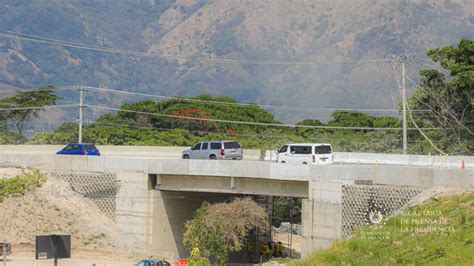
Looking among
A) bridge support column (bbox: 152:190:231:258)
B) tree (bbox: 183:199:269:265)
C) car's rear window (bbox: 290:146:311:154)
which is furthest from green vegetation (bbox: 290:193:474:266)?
bridge support column (bbox: 152:190:231:258)

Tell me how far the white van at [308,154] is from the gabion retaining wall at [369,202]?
37.7ft

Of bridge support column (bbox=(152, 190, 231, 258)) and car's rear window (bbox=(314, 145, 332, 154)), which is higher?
car's rear window (bbox=(314, 145, 332, 154))

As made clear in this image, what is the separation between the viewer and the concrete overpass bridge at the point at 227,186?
46.2 meters

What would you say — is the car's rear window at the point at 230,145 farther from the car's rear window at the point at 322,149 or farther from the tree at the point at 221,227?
the tree at the point at 221,227

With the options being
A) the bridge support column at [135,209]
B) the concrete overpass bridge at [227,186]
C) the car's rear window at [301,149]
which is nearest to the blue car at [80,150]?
the concrete overpass bridge at [227,186]

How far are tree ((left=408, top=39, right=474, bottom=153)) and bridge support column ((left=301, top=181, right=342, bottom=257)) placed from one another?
124 ft

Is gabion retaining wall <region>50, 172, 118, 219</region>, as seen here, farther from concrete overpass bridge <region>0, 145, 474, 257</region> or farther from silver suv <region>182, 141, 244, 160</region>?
silver suv <region>182, 141, 244, 160</region>

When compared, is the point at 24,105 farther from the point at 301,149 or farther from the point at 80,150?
the point at 301,149

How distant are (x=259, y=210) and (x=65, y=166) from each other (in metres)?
13.0

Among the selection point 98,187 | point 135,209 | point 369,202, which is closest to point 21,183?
point 98,187

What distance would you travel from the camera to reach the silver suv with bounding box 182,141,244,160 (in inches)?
2584

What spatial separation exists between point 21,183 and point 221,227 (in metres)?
12.8

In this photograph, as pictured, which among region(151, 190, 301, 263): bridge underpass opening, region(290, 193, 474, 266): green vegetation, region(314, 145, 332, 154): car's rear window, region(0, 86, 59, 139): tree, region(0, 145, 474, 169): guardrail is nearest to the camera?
region(290, 193, 474, 266): green vegetation

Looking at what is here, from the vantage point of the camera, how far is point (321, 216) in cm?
4872
